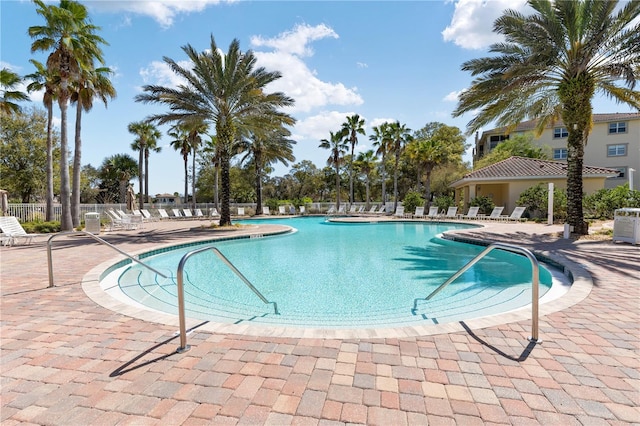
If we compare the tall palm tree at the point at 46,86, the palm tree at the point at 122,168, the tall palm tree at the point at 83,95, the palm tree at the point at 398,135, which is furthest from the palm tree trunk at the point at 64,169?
the palm tree at the point at 398,135

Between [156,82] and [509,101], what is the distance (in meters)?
16.2

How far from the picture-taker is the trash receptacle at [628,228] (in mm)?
10023

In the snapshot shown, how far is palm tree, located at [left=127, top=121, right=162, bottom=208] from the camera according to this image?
30.3m

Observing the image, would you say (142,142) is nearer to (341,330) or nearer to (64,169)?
(64,169)

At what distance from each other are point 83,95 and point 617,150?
141 feet

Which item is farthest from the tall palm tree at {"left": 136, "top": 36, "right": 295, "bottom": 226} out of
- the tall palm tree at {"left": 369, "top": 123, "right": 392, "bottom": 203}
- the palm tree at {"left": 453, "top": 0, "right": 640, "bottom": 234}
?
the tall palm tree at {"left": 369, "top": 123, "right": 392, "bottom": 203}

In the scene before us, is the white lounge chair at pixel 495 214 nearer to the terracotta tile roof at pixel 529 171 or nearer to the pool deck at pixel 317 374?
the terracotta tile roof at pixel 529 171

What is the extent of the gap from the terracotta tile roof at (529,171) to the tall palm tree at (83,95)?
22.7m

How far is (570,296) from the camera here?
4902 mm

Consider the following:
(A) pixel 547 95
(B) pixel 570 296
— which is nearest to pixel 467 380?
(B) pixel 570 296

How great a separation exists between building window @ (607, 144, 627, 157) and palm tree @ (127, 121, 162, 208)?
43.9 m

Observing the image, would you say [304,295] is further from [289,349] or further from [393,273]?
[289,349]

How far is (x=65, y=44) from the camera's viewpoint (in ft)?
44.1

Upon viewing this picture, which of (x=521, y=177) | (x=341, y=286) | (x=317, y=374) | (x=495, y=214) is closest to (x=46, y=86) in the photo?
(x=341, y=286)
